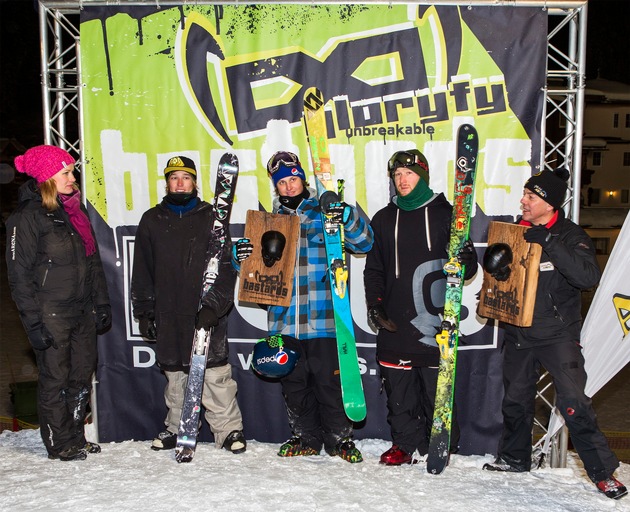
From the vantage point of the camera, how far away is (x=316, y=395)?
161 inches

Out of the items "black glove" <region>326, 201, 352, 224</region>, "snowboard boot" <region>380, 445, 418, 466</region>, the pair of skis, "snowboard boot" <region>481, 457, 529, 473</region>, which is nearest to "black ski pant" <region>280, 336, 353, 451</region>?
"snowboard boot" <region>380, 445, 418, 466</region>

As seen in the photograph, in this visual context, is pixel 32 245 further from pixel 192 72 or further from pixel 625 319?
pixel 625 319

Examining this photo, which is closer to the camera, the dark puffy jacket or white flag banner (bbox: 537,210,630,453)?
the dark puffy jacket

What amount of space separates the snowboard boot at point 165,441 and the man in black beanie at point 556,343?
206cm

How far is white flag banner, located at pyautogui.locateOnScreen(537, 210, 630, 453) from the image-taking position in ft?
12.7

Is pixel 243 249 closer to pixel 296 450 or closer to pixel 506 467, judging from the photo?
pixel 296 450

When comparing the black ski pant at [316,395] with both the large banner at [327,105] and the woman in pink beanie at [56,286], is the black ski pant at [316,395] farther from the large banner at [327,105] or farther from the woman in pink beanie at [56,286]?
the woman in pink beanie at [56,286]

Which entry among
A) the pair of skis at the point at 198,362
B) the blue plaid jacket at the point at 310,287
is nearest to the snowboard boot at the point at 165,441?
the pair of skis at the point at 198,362

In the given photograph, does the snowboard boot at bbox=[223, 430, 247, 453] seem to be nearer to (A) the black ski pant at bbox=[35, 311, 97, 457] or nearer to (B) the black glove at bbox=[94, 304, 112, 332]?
(A) the black ski pant at bbox=[35, 311, 97, 457]

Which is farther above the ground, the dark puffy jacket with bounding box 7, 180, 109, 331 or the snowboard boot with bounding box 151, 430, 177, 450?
the dark puffy jacket with bounding box 7, 180, 109, 331

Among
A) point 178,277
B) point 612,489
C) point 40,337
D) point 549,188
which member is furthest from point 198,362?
point 612,489

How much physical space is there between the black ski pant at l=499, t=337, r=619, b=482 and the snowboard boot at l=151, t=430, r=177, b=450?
203cm

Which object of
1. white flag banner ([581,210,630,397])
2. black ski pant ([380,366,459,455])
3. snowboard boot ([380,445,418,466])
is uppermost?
white flag banner ([581,210,630,397])

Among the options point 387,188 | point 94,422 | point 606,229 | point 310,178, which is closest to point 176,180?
point 310,178
